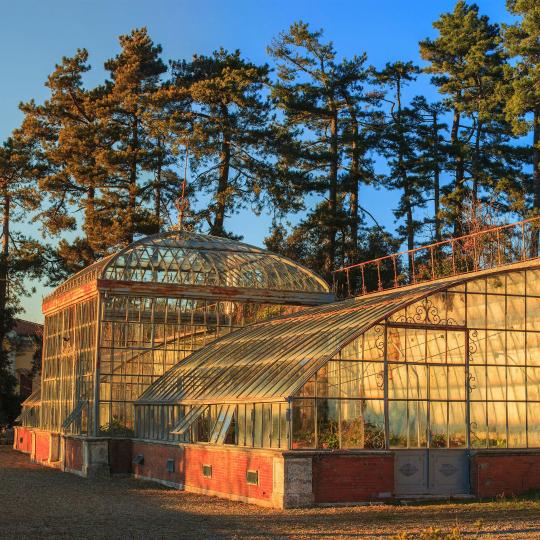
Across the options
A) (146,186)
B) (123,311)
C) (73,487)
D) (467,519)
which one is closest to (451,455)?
(467,519)

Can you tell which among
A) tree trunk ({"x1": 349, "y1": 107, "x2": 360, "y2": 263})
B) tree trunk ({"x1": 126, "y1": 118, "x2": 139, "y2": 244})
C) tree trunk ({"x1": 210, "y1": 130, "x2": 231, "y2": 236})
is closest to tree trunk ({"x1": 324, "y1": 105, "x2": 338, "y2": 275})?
tree trunk ({"x1": 349, "y1": 107, "x2": 360, "y2": 263})

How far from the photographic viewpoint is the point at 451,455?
2136 centimetres

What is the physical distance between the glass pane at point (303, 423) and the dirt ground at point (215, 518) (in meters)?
1.46

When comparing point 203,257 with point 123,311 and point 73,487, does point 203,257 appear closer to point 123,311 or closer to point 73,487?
point 123,311

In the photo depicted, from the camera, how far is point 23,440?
41.3 m

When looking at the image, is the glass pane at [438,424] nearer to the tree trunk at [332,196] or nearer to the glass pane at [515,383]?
the glass pane at [515,383]

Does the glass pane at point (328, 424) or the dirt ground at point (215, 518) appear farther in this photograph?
the glass pane at point (328, 424)

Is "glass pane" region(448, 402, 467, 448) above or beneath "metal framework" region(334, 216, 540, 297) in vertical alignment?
beneath

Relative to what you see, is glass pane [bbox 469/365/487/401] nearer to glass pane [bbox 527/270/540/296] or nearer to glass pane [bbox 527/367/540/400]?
glass pane [bbox 527/367/540/400]

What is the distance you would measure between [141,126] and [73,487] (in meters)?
28.2

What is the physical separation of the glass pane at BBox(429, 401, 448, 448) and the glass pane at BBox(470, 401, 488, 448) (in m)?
0.71

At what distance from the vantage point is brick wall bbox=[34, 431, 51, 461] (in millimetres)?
34031

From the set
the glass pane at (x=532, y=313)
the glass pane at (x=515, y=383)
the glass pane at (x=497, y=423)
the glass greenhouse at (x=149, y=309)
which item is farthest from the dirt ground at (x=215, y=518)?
the glass greenhouse at (x=149, y=309)

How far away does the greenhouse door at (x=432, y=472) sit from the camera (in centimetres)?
2073
